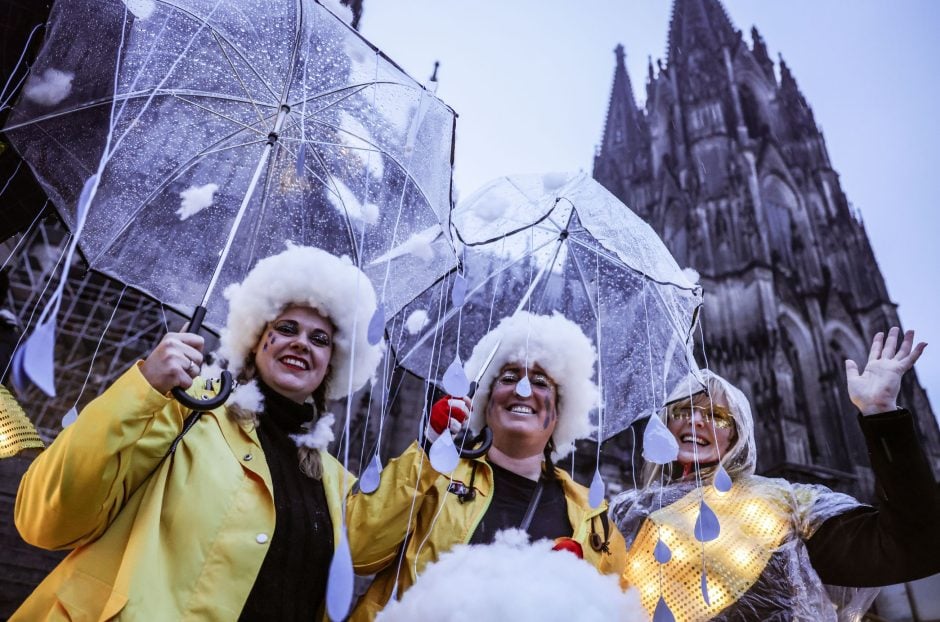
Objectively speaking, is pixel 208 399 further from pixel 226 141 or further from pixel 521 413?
pixel 226 141

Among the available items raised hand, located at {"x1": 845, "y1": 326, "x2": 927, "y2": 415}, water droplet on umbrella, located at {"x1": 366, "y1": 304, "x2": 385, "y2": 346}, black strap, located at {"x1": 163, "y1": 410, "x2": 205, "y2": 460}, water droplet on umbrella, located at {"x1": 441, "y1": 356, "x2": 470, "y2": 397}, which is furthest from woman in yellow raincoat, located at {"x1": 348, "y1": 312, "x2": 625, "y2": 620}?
raised hand, located at {"x1": 845, "y1": 326, "x2": 927, "y2": 415}

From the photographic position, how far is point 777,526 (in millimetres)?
2553

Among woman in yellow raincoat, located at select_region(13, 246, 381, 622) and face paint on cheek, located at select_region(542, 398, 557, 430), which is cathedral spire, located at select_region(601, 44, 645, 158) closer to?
face paint on cheek, located at select_region(542, 398, 557, 430)

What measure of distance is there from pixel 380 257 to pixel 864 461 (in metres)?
22.3

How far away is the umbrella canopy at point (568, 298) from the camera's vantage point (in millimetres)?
3271

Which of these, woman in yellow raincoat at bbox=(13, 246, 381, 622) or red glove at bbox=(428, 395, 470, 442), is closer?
woman in yellow raincoat at bbox=(13, 246, 381, 622)

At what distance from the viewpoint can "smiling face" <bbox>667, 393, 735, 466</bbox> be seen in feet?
9.57

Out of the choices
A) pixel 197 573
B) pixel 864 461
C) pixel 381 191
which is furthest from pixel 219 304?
pixel 864 461

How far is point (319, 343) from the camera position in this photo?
2.39m

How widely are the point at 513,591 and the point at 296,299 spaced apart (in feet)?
4.57

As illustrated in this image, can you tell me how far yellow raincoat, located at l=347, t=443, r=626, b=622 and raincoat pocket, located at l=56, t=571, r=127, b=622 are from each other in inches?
33.3

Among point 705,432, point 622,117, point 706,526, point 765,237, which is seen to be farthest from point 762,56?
point 706,526

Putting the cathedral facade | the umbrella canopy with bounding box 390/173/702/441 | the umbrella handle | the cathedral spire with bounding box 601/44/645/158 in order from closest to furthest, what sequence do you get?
the umbrella handle → the umbrella canopy with bounding box 390/173/702/441 → the cathedral facade → the cathedral spire with bounding box 601/44/645/158

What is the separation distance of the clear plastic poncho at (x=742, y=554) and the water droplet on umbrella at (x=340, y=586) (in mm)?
1556
